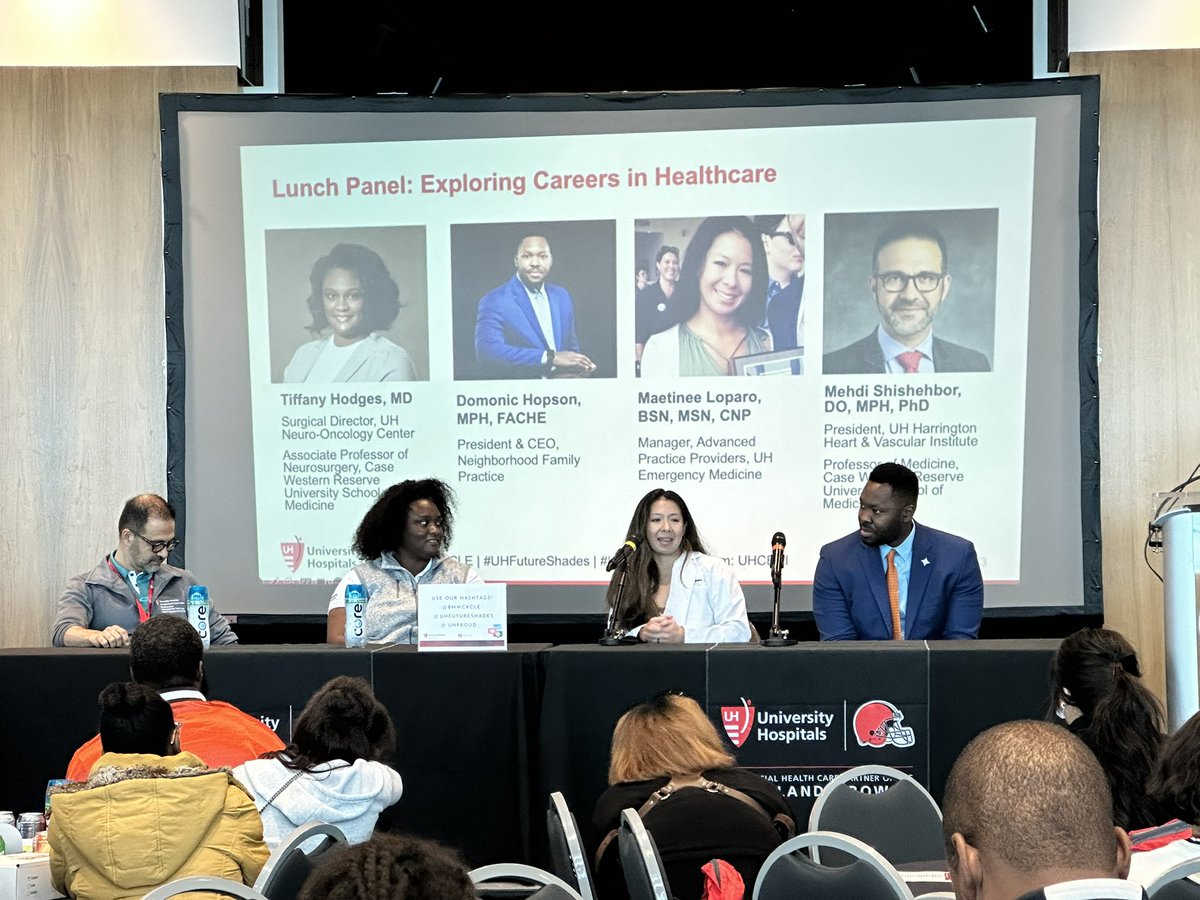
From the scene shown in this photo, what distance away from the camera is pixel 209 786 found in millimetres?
2848

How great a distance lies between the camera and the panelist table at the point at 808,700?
404 cm

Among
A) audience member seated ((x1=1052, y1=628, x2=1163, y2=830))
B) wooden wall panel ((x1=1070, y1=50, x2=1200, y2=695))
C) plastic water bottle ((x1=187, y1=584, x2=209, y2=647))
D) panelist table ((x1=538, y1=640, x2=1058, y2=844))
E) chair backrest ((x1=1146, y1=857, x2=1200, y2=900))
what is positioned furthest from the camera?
wooden wall panel ((x1=1070, y1=50, x2=1200, y2=695))

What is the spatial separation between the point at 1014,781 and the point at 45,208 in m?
5.70

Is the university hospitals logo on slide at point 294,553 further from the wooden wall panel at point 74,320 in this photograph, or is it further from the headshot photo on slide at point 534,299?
the headshot photo on slide at point 534,299

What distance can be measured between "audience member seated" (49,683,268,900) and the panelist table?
4.63 feet

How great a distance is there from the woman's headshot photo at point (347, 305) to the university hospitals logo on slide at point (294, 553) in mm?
701

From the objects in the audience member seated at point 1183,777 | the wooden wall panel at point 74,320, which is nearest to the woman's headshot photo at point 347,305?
the wooden wall panel at point 74,320

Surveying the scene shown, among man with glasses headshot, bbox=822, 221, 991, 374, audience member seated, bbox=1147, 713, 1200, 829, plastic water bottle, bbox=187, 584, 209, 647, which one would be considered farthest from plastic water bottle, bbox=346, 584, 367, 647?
audience member seated, bbox=1147, 713, 1200, 829

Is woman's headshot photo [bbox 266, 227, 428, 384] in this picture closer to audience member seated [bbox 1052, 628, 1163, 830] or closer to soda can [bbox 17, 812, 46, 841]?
soda can [bbox 17, 812, 46, 841]

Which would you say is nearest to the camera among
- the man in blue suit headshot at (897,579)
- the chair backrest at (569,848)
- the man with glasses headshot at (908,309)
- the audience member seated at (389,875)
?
the audience member seated at (389,875)

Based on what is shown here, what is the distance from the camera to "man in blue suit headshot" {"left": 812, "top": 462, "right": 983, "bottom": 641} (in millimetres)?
4762

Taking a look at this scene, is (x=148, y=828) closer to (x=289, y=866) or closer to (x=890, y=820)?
(x=289, y=866)

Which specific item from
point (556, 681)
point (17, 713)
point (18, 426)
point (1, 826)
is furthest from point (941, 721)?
point (18, 426)

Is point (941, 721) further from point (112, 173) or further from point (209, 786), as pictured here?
point (112, 173)
